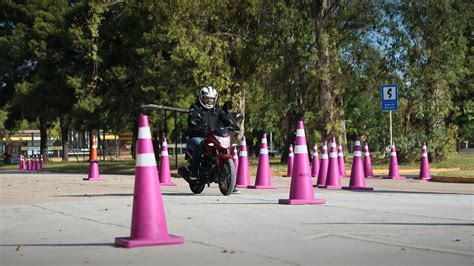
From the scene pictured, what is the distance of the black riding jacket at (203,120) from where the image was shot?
39.8 feet

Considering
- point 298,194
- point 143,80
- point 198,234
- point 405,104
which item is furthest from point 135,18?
point 198,234

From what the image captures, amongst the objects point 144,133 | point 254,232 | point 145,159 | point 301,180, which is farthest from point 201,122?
point 145,159

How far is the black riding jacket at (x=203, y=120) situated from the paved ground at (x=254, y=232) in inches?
56.1

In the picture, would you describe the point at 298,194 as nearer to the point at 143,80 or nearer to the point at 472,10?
the point at 472,10

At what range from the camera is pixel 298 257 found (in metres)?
5.72

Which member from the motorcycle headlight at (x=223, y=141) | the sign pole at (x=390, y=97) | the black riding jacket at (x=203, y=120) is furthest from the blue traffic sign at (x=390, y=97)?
the motorcycle headlight at (x=223, y=141)

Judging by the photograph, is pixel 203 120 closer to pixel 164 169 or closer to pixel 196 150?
pixel 196 150

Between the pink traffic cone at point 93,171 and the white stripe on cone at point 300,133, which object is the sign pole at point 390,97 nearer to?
the pink traffic cone at point 93,171

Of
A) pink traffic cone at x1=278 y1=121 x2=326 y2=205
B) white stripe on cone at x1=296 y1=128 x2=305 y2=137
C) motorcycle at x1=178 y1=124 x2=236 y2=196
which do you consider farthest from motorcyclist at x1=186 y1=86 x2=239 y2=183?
pink traffic cone at x1=278 y1=121 x2=326 y2=205

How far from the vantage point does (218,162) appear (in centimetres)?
1183

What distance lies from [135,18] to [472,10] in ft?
54.6

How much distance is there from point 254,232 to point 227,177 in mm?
4702

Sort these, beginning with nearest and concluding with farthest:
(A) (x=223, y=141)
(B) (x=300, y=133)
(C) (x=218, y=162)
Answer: (B) (x=300, y=133)
(A) (x=223, y=141)
(C) (x=218, y=162)

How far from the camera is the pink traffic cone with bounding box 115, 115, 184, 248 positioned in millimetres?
6379
